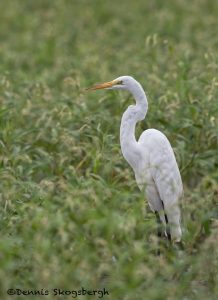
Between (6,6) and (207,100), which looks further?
(6,6)

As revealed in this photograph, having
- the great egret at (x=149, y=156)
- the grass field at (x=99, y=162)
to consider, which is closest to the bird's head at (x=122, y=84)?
the great egret at (x=149, y=156)

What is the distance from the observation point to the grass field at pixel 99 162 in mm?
3936

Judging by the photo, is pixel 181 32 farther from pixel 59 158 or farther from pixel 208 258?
pixel 208 258

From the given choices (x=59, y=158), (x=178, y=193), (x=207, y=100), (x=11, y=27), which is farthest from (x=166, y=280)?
(x=11, y=27)

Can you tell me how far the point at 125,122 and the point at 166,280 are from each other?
1196 mm

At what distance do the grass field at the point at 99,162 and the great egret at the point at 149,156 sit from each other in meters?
0.11

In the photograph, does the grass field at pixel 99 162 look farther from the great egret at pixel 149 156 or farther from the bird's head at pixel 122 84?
the bird's head at pixel 122 84

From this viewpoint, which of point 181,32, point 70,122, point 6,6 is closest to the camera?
point 70,122

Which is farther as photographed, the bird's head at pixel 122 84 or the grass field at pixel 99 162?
the bird's head at pixel 122 84

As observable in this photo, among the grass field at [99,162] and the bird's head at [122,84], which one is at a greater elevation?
the bird's head at [122,84]

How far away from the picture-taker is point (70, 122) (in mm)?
6367

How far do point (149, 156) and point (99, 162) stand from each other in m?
0.46

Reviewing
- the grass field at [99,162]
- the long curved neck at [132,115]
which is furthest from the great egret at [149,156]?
the grass field at [99,162]

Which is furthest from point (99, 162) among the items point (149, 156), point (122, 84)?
point (122, 84)
